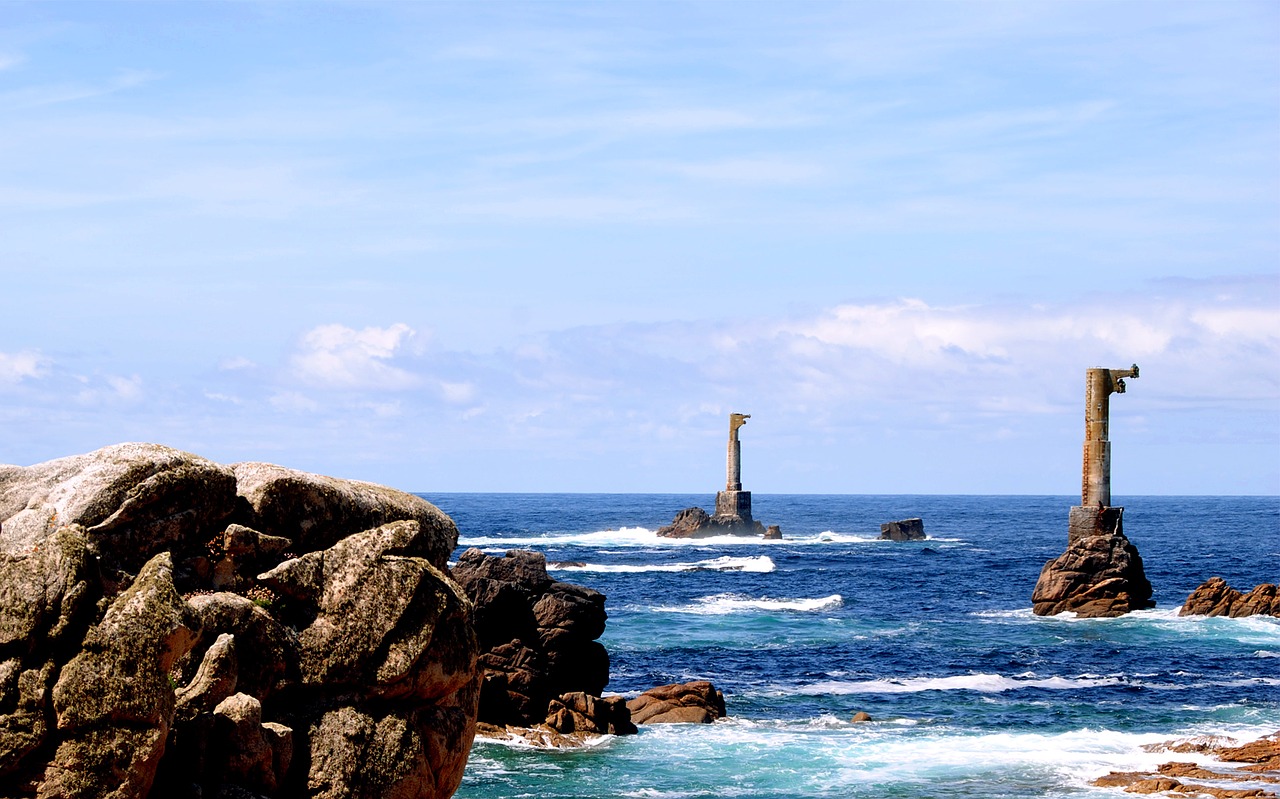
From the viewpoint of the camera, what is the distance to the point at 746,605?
61594 millimetres

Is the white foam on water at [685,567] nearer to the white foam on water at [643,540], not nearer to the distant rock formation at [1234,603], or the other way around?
the white foam on water at [643,540]

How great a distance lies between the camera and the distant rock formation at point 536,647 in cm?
3045

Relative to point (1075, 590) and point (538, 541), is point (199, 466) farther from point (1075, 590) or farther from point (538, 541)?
point (538, 541)

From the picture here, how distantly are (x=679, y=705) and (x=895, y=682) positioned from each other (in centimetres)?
977

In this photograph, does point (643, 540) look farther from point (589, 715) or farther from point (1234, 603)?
point (589, 715)

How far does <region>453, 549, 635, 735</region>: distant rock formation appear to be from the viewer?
30453mm

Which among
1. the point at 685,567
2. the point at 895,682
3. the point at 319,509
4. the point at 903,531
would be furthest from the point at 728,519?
the point at 319,509

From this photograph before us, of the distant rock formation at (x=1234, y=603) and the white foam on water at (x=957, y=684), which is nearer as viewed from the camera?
the white foam on water at (x=957, y=684)

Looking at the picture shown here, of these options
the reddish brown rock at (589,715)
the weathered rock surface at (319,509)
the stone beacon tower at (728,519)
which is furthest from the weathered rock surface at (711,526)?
the weathered rock surface at (319,509)

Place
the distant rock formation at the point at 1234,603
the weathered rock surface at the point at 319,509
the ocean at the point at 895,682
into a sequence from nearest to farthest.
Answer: the weathered rock surface at the point at 319,509, the ocean at the point at 895,682, the distant rock formation at the point at 1234,603

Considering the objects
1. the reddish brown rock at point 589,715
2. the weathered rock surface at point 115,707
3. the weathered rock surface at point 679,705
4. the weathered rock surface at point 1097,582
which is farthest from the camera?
the weathered rock surface at point 1097,582

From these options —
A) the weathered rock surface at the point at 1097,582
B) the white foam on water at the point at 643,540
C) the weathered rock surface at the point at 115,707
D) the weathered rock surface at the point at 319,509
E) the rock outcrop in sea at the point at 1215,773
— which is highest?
the weathered rock surface at the point at 319,509

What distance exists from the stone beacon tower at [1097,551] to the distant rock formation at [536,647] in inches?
1094

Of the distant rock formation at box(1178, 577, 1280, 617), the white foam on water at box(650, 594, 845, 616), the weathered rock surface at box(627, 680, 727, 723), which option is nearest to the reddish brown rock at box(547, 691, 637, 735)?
the weathered rock surface at box(627, 680, 727, 723)
